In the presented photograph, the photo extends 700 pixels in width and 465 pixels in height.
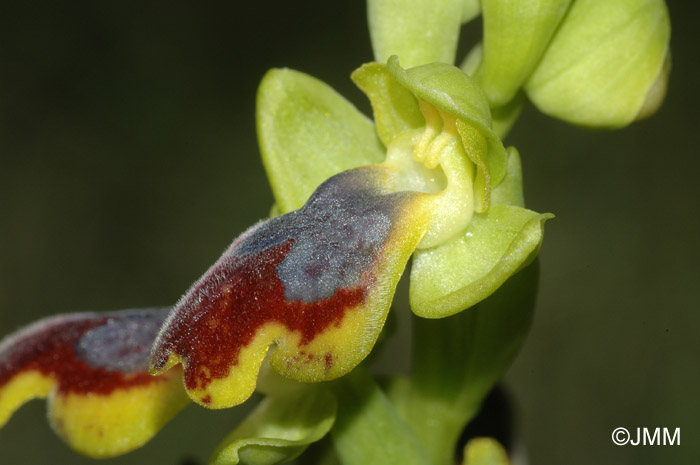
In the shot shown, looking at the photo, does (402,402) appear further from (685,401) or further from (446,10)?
(685,401)

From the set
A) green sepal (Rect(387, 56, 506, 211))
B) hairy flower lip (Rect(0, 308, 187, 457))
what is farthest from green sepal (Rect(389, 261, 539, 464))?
hairy flower lip (Rect(0, 308, 187, 457))

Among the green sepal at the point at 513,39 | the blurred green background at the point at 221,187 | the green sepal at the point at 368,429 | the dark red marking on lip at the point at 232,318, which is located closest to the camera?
the dark red marking on lip at the point at 232,318

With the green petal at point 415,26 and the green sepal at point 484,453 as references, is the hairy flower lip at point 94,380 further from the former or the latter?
the green petal at point 415,26

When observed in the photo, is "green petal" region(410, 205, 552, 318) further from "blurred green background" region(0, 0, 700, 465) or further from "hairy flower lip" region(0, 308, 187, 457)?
"blurred green background" region(0, 0, 700, 465)

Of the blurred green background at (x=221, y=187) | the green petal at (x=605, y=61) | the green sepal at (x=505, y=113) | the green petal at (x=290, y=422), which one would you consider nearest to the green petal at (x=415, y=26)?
the green sepal at (x=505, y=113)

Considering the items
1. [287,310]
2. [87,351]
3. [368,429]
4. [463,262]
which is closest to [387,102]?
[463,262]

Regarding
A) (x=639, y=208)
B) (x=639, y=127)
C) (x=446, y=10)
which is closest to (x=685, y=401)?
(x=639, y=208)
